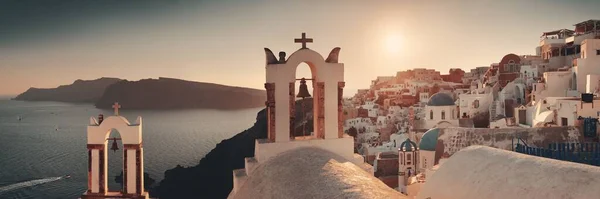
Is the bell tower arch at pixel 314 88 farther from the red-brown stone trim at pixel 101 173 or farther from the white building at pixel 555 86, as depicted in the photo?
the white building at pixel 555 86

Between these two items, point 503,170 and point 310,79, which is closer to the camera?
point 503,170

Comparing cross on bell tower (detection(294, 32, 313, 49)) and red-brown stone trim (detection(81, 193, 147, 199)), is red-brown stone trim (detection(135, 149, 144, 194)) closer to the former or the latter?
red-brown stone trim (detection(81, 193, 147, 199))

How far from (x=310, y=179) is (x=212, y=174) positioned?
121 feet

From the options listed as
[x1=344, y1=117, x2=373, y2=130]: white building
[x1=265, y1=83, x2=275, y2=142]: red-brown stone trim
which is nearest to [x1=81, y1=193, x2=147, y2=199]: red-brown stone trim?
[x1=265, y1=83, x2=275, y2=142]: red-brown stone trim

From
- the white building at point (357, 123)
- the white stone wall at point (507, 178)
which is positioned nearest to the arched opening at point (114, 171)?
the white building at point (357, 123)

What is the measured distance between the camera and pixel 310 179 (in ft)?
20.2

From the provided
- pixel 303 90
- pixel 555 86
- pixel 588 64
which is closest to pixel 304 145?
pixel 303 90

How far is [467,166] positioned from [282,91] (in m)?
3.27

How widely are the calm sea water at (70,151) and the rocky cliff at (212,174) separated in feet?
16.2

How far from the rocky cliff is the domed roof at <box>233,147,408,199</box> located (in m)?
28.2

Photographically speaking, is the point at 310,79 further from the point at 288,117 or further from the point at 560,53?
the point at 560,53

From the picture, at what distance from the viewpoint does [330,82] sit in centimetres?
813

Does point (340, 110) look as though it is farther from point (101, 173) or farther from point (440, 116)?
point (440, 116)

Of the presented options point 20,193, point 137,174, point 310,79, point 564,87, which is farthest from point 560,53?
point 20,193
